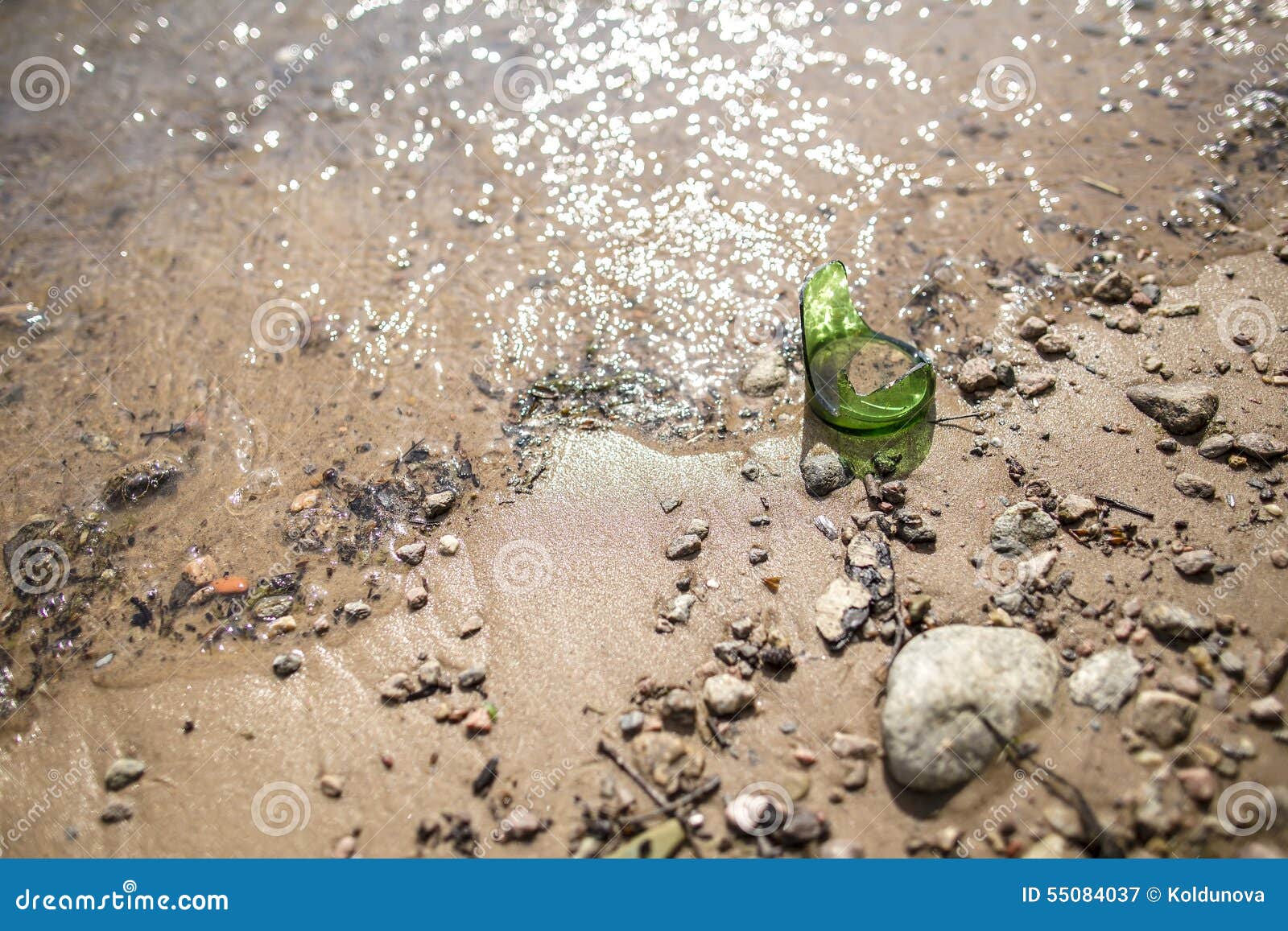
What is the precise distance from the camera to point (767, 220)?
488 cm

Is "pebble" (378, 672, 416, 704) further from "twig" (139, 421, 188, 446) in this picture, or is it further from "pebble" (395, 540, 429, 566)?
"twig" (139, 421, 188, 446)

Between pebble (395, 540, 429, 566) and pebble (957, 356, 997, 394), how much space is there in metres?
2.88

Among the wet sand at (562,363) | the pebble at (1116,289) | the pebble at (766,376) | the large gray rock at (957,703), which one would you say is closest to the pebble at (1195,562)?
the wet sand at (562,363)

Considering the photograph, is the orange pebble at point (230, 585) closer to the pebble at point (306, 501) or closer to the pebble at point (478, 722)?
the pebble at point (306, 501)

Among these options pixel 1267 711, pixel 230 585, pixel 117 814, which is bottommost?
pixel 117 814

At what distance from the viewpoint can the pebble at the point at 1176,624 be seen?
9.80 ft

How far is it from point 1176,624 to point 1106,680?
1.28 ft

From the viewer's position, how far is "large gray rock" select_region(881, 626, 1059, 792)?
2754mm

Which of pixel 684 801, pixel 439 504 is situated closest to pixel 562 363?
pixel 439 504

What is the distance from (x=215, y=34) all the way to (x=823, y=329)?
588 cm

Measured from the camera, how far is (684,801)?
9.41 feet

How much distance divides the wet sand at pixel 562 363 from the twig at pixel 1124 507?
41 mm

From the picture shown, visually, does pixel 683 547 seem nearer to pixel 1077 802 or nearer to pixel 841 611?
pixel 841 611

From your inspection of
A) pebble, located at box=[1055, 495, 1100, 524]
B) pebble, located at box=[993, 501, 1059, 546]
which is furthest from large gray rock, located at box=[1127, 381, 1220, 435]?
pebble, located at box=[993, 501, 1059, 546]
